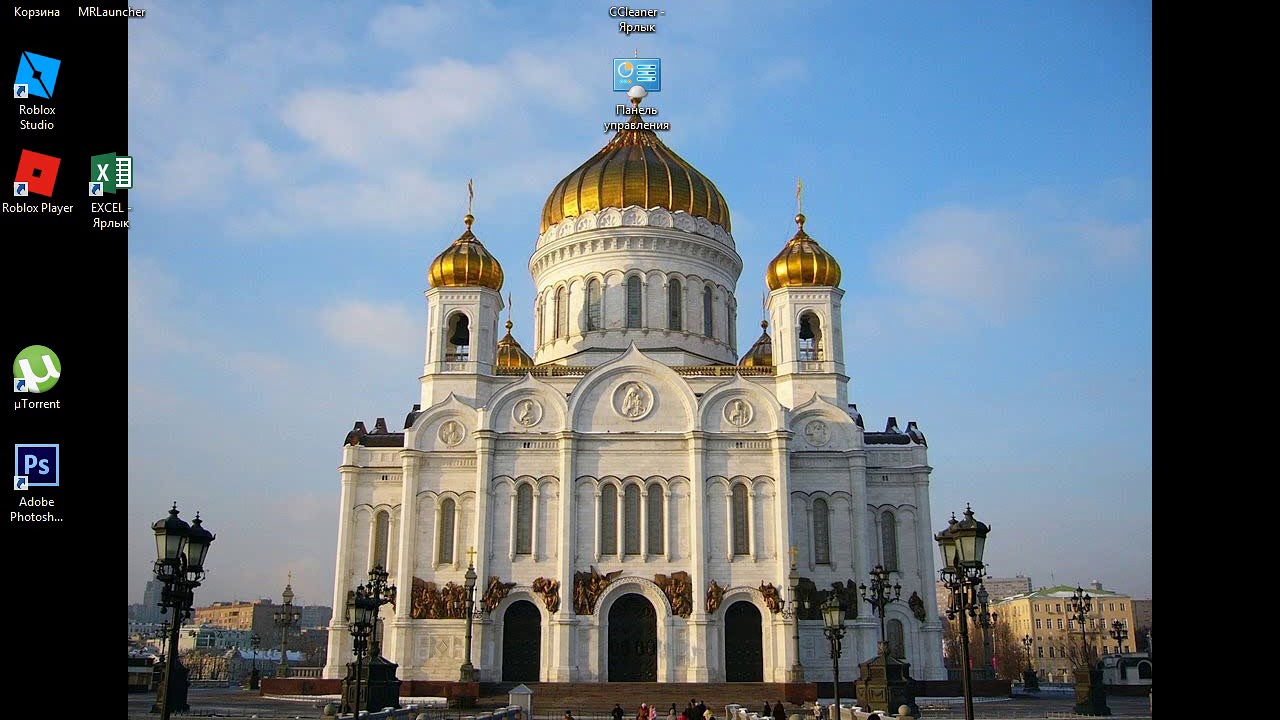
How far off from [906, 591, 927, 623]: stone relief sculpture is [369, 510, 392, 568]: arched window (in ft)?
60.0

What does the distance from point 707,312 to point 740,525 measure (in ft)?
33.5

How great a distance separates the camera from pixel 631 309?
1539 inches

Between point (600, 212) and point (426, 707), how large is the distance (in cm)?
2109

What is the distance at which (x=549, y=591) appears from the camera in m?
32.2

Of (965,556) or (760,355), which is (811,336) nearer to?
(760,355)

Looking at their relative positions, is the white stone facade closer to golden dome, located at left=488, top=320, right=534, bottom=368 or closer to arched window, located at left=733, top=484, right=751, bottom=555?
arched window, located at left=733, top=484, right=751, bottom=555

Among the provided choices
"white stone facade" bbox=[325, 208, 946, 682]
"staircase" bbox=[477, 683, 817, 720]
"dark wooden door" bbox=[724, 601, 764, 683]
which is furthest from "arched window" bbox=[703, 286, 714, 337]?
"staircase" bbox=[477, 683, 817, 720]

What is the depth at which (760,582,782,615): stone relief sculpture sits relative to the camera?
31.8 meters

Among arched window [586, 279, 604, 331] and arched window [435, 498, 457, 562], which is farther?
arched window [586, 279, 604, 331]
